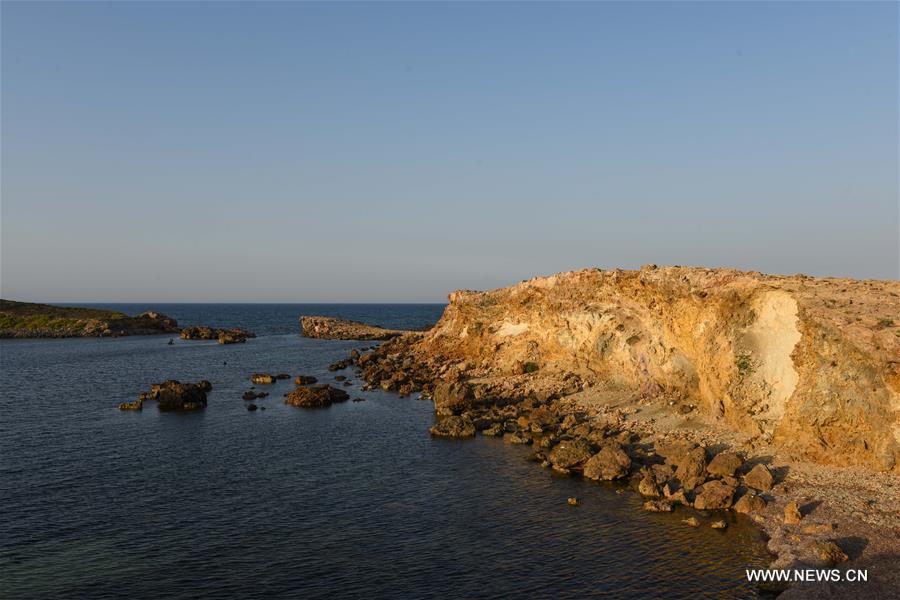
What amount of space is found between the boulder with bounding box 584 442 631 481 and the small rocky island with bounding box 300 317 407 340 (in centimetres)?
11513

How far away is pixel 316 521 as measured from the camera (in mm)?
31984

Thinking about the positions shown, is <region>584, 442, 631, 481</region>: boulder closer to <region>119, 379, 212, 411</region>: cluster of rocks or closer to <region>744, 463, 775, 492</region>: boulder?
<region>744, 463, 775, 492</region>: boulder

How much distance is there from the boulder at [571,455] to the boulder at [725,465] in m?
8.32

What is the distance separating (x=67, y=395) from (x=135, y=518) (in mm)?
46990

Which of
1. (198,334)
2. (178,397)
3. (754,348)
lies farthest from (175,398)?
(198,334)

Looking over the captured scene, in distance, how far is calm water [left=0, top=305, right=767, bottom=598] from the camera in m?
25.3

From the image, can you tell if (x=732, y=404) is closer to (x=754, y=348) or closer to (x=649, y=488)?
(x=754, y=348)

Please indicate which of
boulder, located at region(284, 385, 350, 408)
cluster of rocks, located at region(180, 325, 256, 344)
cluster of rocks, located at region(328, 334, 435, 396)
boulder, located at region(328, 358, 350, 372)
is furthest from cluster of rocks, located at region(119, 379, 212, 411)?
cluster of rocks, located at region(180, 325, 256, 344)

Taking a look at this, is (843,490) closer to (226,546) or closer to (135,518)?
(226,546)

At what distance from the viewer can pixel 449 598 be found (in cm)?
2398

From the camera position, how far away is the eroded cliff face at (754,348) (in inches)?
1350

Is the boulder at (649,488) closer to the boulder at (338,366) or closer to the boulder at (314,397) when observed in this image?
the boulder at (314,397)

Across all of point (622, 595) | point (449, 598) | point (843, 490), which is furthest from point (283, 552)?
point (843, 490)

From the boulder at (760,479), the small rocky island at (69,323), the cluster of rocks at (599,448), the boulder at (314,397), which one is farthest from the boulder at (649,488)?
the small rocky island at (69,323)
